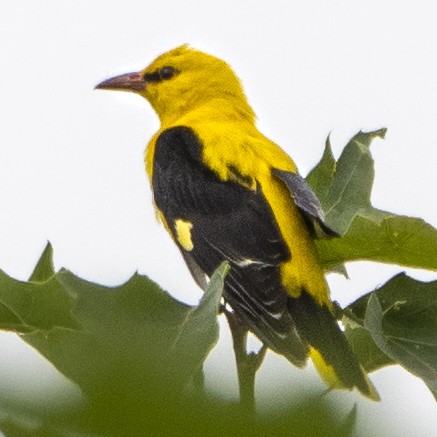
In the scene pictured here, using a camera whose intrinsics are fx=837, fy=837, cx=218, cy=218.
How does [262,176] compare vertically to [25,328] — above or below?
above

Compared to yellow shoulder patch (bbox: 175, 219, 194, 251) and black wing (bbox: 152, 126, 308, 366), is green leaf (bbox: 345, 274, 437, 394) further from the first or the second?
yellow shoulder patch (bbox: 175, 219, 194, 251)

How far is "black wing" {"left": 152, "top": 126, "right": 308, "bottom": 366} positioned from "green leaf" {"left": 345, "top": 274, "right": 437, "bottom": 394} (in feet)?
2.38

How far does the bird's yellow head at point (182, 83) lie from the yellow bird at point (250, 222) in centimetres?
41

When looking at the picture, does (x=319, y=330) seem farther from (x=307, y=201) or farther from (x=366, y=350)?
(x=366, y=350)

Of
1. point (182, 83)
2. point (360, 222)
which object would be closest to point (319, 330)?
point (360, 222)

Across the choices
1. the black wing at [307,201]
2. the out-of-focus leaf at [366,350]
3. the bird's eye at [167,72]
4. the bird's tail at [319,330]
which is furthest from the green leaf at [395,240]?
the bird's eye at [167,72]

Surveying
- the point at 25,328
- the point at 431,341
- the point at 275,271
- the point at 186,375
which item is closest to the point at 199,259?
the point at 275,271

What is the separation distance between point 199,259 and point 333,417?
309cm

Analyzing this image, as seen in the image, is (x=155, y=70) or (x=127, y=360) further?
(x=155, y=70)

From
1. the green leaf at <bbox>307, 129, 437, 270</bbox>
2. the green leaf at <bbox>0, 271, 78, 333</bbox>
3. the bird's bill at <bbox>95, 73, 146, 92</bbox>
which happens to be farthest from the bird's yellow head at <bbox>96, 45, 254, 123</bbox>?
the green leaf at <bbox>0, 271, 78, 333</bbox>

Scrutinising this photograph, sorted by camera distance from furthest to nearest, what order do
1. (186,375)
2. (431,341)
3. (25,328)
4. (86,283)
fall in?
1. (431,341)
2. (86,283)
3. (25,328)
4. (186,375)

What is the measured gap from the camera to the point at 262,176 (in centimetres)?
376

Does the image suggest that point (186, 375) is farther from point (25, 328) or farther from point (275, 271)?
point (275, 271)

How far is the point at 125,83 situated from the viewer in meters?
5.41
